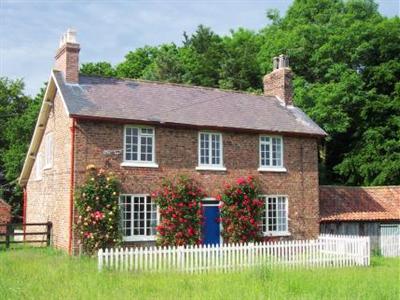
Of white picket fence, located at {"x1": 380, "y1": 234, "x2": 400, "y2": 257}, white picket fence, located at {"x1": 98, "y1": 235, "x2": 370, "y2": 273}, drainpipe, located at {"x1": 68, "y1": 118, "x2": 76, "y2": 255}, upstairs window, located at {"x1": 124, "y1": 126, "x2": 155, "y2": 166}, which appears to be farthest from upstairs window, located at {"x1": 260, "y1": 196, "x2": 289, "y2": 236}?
drainpipe, located at {"x1": 68, "y1": 118, "x2": 76, "y2": 255}

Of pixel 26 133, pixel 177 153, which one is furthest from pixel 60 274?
pixel 26 133

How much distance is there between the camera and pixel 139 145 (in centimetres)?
Answer: 2155

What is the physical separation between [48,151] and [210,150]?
778 cm

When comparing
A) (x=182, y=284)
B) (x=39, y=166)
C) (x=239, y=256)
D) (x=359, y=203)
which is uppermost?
(x=39, y=166)

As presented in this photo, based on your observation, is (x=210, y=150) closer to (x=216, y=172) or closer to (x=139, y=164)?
(x=216, y=172)

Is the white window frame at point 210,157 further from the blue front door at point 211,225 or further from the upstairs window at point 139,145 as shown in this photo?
the upstairs window at point 139,145

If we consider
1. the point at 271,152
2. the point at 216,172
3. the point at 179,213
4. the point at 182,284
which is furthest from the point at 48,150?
the point at 182,284

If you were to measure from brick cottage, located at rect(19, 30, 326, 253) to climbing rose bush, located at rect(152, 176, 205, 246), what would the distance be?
0.55 m

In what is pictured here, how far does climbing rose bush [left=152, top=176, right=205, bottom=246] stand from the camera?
68.4ft

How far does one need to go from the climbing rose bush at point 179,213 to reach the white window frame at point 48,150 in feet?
18.9

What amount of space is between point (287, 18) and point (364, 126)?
16.4 metres

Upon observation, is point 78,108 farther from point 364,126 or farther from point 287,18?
point 287,18

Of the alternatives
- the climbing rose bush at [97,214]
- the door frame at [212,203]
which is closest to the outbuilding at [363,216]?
the door frame at [212,203]

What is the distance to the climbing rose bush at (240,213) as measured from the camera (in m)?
22.2
